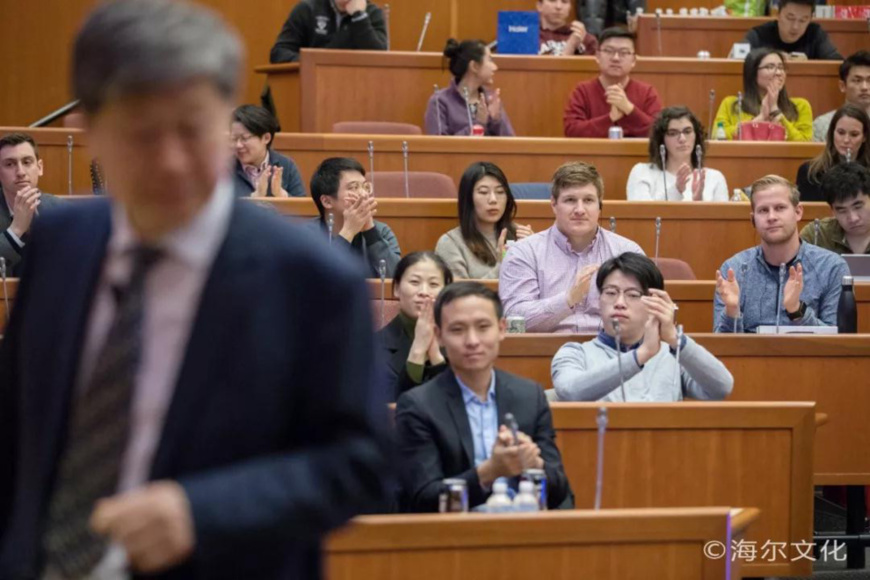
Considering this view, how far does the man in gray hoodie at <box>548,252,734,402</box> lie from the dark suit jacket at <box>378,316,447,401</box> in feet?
1.00

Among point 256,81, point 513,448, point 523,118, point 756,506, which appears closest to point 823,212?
point 523,118

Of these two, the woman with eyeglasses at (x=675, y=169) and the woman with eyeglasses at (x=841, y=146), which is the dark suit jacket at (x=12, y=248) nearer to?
the woman with eyeglasses at (x=675, y=169)

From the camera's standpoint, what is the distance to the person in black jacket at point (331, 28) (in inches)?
246

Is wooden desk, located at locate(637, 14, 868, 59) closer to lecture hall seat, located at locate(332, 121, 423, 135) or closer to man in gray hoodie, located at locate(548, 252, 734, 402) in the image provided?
lecture hall seat, located at locate(332, 121, 423, 135)

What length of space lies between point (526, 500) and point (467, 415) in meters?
0.41

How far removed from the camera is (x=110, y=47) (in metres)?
0.88

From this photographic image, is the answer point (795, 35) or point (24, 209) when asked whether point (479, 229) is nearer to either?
point (24, 209)

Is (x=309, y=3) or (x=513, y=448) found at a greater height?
(x=309, y=3)

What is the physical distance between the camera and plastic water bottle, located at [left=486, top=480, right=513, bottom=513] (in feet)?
7.89

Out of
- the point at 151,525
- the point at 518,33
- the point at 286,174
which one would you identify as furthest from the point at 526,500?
the point at 518,33

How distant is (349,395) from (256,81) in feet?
21.8

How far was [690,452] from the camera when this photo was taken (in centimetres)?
303

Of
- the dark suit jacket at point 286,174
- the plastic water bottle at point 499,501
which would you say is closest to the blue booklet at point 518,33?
the dark suit jacket at point 286,174

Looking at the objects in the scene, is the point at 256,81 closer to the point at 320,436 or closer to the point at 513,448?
the point at 513,448
